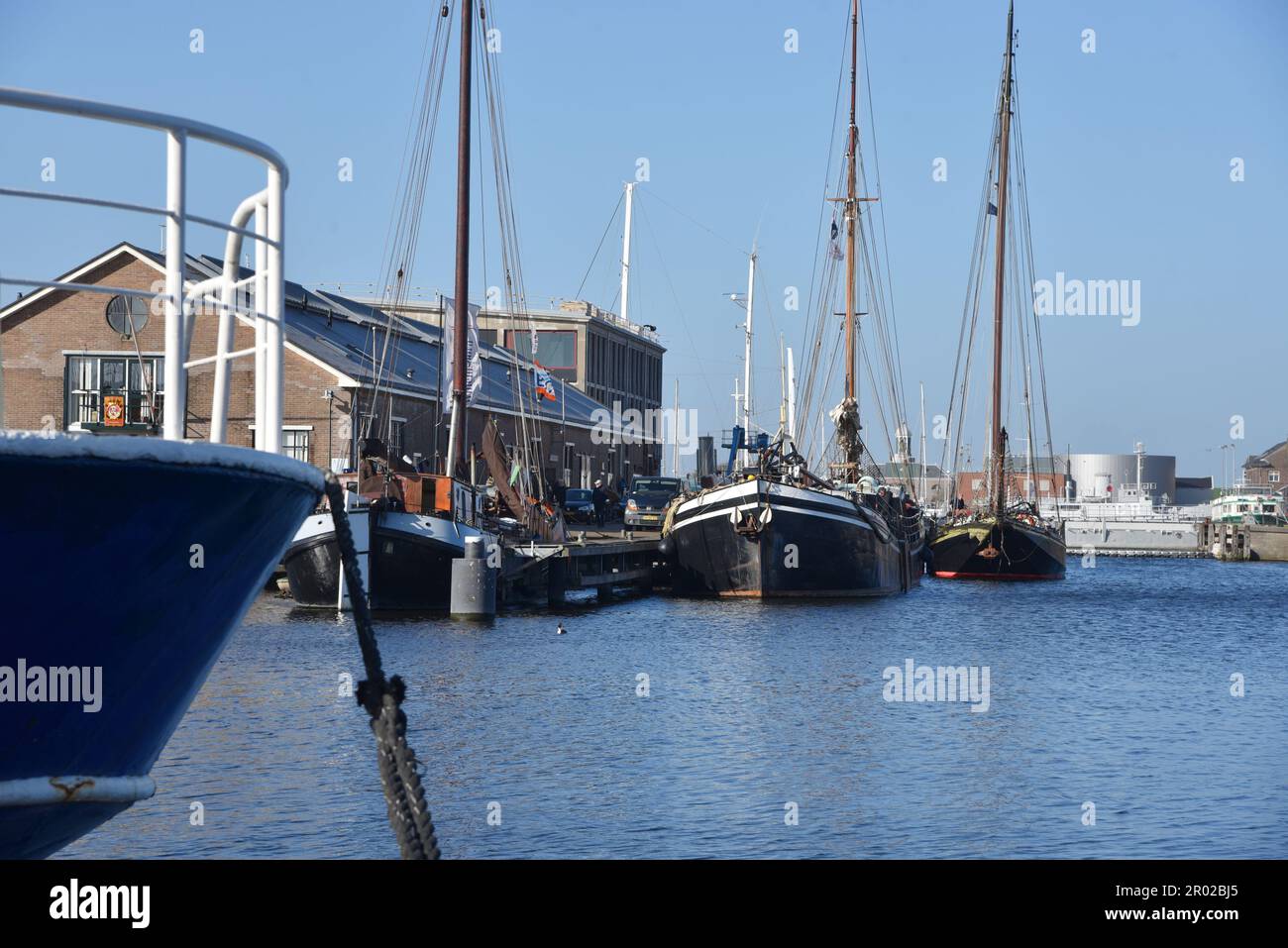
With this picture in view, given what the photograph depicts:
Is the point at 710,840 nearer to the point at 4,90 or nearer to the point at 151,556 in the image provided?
the point at 151,556

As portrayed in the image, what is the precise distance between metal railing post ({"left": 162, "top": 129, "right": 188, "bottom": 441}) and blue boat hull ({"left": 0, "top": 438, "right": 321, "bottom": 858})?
27cm

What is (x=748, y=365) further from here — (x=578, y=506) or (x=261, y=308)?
(x=261, y=308)

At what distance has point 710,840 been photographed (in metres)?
12.7

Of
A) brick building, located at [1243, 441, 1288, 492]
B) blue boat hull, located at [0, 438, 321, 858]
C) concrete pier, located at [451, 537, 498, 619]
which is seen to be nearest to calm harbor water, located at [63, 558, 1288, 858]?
blue boat hull, located at [0, 438, 321, 858]

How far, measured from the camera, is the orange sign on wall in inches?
372

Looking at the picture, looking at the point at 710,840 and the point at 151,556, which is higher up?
the point at 151,556

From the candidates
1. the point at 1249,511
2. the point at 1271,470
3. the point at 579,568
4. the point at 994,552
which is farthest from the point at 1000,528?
the point at 1271,470

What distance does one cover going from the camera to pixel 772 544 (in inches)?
1494

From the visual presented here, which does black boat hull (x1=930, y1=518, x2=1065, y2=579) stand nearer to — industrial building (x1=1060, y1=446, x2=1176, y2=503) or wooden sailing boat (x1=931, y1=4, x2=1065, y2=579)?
wooden sailing boat (x1=931, y1=4, x2=1065, y2=579)

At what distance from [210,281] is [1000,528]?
1787 inches

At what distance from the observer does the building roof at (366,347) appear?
40.9 meters

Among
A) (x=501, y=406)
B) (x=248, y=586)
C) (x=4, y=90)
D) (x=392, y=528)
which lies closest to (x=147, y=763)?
(x=248, y=586)

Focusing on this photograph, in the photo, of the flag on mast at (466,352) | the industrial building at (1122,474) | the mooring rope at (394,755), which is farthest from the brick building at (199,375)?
the industrial building at (1122,474)
